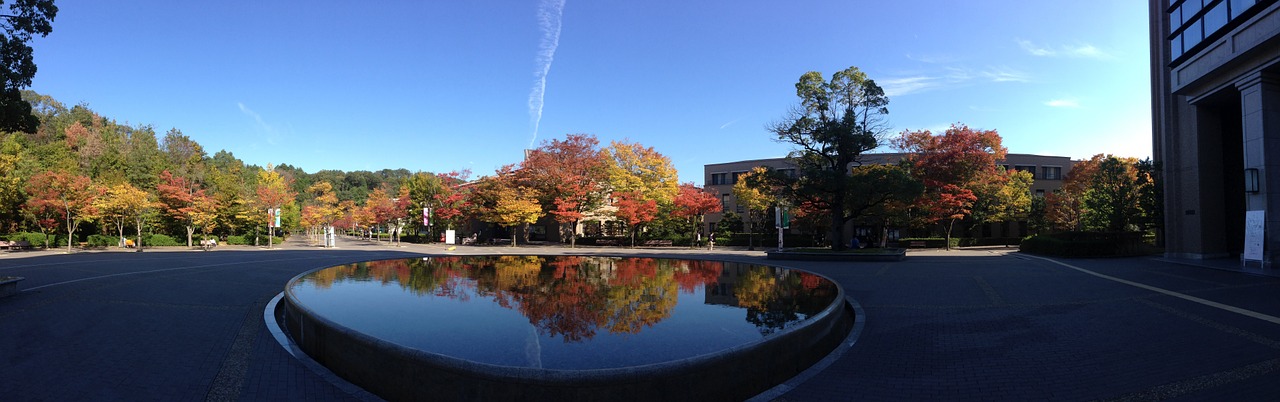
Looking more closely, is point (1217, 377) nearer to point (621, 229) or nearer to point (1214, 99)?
point (1214, 99)

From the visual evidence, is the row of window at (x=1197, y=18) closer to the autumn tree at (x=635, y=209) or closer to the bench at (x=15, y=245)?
the autumn tree at (x=635, y=209)

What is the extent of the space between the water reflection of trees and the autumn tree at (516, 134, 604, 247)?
19.3m

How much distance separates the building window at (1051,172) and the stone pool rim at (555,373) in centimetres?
5482

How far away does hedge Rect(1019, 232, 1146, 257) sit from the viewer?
22.0 m

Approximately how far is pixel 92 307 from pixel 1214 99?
31473mm

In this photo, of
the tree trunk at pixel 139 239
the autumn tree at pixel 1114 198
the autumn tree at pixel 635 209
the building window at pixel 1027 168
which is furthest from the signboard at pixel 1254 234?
the tree trunk at pixel 139 239

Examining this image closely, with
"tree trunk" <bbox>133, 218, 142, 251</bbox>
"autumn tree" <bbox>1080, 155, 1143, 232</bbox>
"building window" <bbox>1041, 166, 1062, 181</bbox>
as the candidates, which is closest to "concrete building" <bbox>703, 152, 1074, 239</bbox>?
"building window" <bbox>1041, 166, 1062, 181</bbox>

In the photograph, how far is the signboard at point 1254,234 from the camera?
14156 mm

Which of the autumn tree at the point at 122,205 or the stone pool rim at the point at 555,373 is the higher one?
the autumn tree at the point at 122,205

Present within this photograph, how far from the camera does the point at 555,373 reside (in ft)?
13.8

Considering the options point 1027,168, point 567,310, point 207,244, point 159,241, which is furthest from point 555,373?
point 1027,168

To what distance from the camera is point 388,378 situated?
4969 millimetres

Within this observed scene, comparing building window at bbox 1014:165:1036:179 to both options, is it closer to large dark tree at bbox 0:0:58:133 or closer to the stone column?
the stone column

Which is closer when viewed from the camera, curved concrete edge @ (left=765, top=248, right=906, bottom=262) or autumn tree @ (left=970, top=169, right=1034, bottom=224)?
curved concrete edge @ (left=765, top=248, right=906, bottom=262)
